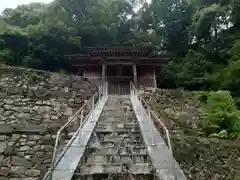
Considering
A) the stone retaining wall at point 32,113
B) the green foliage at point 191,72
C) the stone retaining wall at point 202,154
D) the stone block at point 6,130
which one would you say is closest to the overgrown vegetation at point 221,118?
the stone retaining wall at point 202,154

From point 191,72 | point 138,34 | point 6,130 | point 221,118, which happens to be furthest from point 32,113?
point 138,34

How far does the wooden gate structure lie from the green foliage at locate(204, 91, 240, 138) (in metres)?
7.42

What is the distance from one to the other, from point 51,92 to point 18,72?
1.66 m

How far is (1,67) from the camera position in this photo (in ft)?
34.1

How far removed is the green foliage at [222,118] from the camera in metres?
7.62

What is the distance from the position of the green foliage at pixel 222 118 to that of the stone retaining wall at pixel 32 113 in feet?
14.7

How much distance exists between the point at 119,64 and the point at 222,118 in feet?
31.7

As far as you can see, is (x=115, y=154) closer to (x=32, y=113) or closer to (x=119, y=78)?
(x=32, y=113)

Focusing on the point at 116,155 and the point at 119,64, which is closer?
the point at 116,155

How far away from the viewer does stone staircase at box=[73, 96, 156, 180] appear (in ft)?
14.1

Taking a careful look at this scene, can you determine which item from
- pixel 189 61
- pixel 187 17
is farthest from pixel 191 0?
pixel 189 61

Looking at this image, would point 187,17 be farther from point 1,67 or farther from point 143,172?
point 143,172

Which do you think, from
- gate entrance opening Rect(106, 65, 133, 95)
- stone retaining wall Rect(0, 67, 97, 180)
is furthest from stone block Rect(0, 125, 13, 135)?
gate entrance opening Rect(106, 65, 133, 95)

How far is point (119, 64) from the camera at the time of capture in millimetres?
16938
